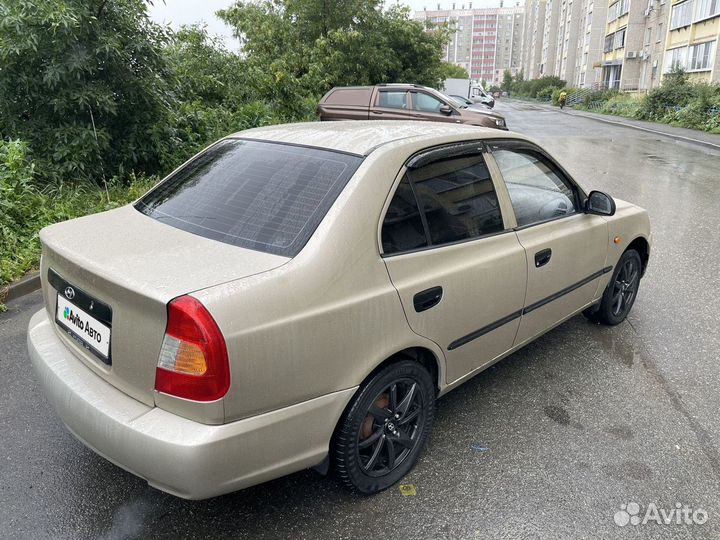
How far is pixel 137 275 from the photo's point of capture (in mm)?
2121

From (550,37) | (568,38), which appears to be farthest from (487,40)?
(568,38)

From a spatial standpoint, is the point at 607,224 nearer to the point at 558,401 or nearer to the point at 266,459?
the point at 558,401

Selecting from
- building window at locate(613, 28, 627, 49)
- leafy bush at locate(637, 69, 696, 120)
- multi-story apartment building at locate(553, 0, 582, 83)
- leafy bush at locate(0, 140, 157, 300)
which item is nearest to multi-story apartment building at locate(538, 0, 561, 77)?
multi-story apartment building at locate(553, 0, 582, 83)

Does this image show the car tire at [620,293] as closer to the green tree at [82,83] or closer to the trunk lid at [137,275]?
the trunk lid at [137,275]

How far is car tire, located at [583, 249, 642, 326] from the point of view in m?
4.30

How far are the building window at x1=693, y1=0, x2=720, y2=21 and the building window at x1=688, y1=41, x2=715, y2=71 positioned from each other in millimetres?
1527

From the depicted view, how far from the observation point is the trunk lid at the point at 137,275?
2.05 metres

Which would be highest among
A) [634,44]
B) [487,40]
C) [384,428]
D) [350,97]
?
[487,40]

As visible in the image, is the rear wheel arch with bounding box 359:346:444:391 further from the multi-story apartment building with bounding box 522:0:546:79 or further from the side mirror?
the multi-story apartment building with bounding box 522:0:546:79

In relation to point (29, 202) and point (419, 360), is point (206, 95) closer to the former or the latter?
point (29, 202)

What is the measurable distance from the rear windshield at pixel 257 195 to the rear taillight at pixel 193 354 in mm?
463

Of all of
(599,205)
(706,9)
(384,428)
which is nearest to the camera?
(384,428)

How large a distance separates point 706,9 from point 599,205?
3807 centimetres

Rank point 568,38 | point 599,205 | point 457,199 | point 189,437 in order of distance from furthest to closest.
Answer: point 568,38
point 599,205
point 457,199
point 189,437
